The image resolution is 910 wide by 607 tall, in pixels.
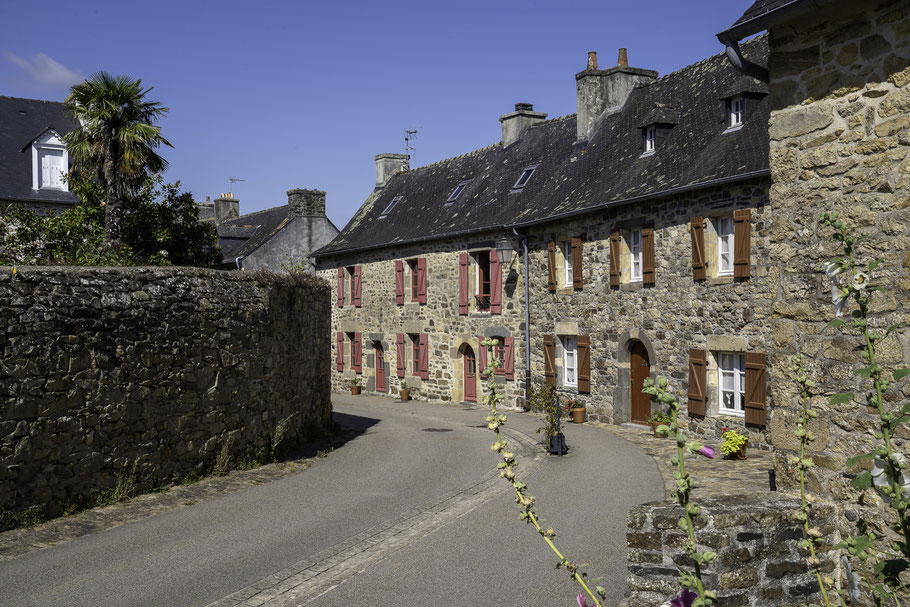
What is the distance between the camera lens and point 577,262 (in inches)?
806

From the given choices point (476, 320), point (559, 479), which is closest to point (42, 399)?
point (559, 479)

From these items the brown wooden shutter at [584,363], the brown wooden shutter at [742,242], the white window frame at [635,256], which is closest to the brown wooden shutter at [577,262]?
the brown wooden shutter at [584,363]

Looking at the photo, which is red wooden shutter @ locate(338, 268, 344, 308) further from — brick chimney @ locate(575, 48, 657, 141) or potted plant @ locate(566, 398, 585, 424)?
potted plant @ locate(566, 398, 585, 424)

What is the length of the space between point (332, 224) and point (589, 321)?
18608 millimetres

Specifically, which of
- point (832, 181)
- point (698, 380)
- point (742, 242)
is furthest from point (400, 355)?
point (832, 181)

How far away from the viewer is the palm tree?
16.0 m

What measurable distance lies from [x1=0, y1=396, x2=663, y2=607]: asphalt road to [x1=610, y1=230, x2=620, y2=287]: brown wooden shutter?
241 inches

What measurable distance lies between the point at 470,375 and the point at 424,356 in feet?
6.36

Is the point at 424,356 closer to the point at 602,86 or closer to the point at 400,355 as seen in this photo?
the point at 400,355

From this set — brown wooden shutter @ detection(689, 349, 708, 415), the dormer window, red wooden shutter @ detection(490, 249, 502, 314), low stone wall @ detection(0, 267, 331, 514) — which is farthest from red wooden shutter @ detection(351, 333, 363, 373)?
low stone wall @ detection(0, 267, 331, 514)

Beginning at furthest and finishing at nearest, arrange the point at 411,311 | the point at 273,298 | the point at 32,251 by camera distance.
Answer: the point at 411,311 < the point at 32,251 < the point at 273,298

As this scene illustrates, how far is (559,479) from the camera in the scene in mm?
12469

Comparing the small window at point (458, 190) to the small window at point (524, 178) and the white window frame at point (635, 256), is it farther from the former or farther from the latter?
the white window frame at point (635, 256)

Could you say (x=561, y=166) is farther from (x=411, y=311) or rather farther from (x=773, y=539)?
(x=773, y=539)
